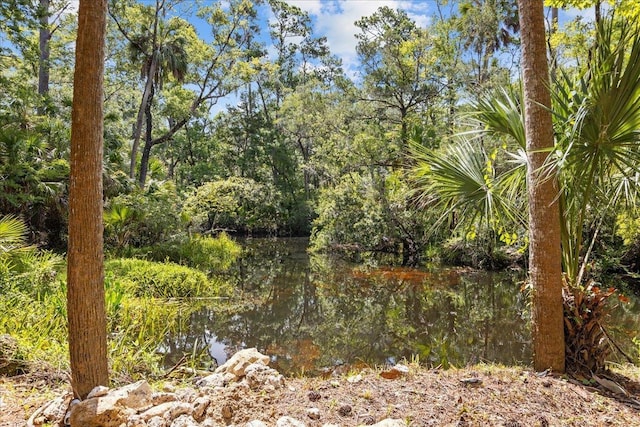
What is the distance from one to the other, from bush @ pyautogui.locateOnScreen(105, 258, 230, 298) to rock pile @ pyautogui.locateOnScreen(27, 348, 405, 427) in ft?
16.1

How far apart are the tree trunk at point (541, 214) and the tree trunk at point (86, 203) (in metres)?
3.37

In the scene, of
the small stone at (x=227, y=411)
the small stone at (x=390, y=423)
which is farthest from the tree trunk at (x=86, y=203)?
the small stone at (x=390, y=423)

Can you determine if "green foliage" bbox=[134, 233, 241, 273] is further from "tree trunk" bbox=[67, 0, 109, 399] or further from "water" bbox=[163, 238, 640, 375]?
"tree trunk" bbox=[67, 0, 109, 399]

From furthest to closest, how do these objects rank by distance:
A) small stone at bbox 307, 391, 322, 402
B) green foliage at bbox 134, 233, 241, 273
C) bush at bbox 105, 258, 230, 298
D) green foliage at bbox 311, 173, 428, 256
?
1. green foliage at bbox 311, 173, 428, 256
2. green foliage at bbox 134, 233, 241, 273
3. bush at bbox 105, 258, 230, 298
4. small stone at bbox 307, 391, 322, 402

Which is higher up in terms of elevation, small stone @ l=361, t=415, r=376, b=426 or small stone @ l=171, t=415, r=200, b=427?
small stone @ l=171, t=415, r=200, b=427

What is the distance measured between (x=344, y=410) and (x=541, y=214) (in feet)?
7.43

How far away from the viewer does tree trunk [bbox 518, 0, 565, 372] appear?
3.32m

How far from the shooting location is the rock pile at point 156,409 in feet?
8.16

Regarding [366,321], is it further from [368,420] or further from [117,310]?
[368,420]

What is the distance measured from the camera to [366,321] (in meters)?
7.68

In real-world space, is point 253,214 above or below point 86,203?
above

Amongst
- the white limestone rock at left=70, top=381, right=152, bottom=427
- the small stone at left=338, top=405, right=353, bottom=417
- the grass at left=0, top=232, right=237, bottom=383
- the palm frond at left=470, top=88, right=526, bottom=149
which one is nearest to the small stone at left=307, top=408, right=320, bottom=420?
the small stone at left=338, top=405, right=353, bottom=417

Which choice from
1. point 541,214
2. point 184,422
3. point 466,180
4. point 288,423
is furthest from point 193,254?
point 541,214

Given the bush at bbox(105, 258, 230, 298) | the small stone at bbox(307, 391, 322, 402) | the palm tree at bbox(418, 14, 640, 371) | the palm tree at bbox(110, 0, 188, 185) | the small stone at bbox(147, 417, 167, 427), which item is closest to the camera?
the small stone at bbox(147, 417, 167, 427)
